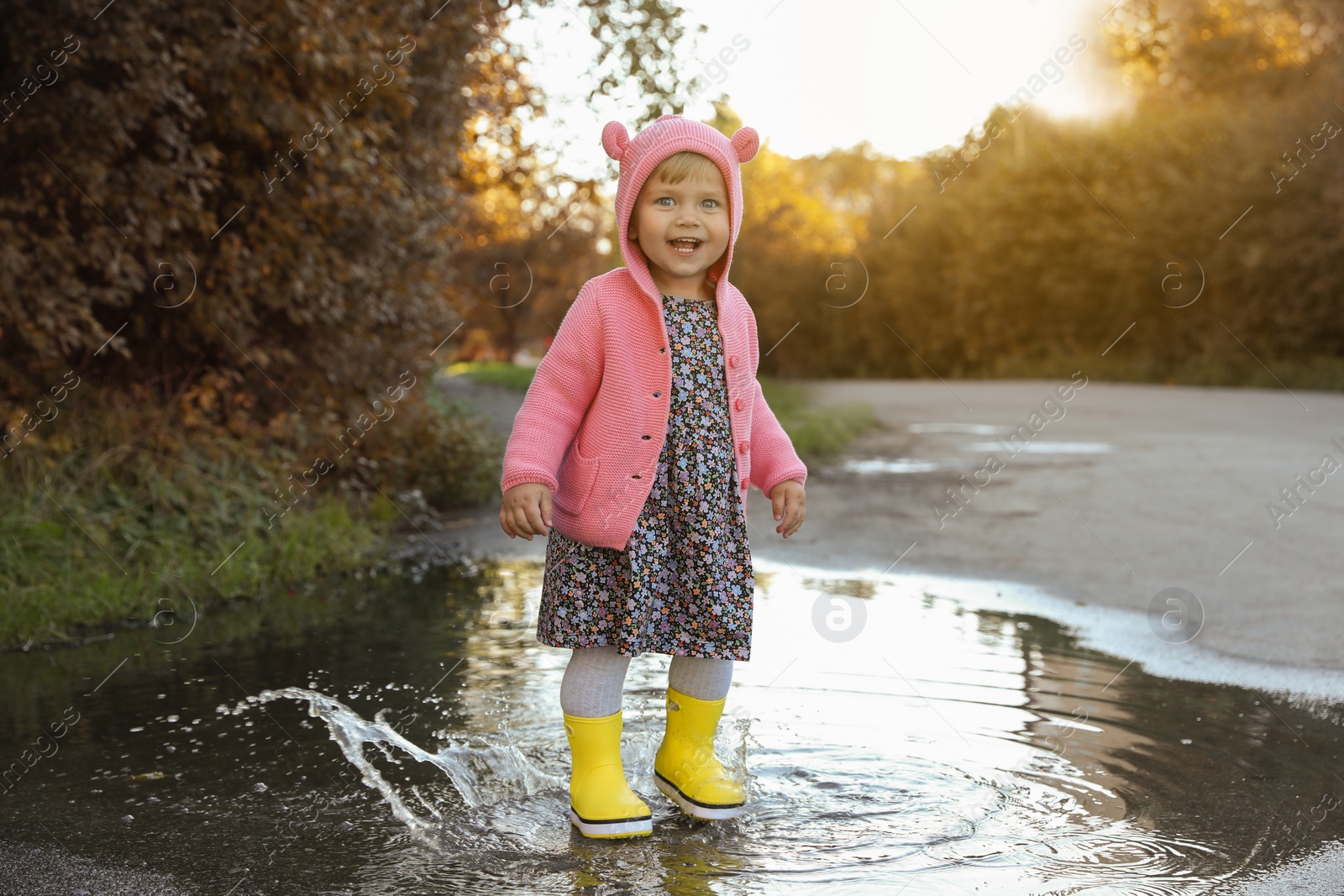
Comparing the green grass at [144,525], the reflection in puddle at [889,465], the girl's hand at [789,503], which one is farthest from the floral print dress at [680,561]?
the reflection in puddle at [889,465]

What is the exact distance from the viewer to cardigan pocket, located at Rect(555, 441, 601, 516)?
271cm

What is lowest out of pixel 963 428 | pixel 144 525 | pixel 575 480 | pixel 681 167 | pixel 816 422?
pixel 144 525

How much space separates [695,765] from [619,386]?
837 millimetres

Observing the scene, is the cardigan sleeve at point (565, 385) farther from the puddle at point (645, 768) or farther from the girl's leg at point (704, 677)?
the puddle at point (645, 768)

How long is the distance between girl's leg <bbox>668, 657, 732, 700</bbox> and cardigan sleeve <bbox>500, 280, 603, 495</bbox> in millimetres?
499

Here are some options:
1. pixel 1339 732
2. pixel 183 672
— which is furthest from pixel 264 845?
pixel 1339 732

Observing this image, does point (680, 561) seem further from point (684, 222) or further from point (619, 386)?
point (684, 222)

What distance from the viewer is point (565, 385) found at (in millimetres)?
2801

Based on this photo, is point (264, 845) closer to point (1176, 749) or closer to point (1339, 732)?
point (1176, 749)

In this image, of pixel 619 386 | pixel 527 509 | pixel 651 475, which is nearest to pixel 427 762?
pixel 527 509

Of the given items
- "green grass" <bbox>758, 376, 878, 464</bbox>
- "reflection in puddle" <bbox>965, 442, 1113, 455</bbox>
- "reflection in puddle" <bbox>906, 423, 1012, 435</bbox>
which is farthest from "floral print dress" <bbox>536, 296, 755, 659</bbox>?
"reflection in puddle" <bbox>906, 423, 1012, 435</bbox>

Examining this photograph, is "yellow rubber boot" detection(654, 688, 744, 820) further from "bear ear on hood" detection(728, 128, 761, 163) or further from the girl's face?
"bear ear on hood" detection(728, 128, 761, 163)

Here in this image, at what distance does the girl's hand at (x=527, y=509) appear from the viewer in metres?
2.63

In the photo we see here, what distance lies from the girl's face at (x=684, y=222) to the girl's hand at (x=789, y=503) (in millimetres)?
544
